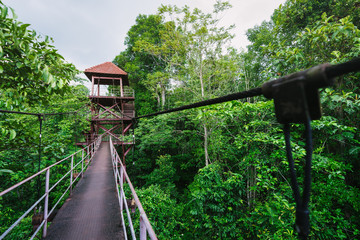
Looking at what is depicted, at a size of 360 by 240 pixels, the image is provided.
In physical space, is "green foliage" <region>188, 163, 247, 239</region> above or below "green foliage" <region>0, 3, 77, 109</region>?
below

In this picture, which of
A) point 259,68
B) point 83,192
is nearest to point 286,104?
point 83,192

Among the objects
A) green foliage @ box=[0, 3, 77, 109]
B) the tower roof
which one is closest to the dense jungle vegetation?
green foliage @ box=[0, 3, 77, 109]

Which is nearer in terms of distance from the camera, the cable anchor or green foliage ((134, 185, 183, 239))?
the cable anchor

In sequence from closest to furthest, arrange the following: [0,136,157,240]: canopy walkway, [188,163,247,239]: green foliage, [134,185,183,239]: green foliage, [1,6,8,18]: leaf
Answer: [1,6,8,18]: leaf, [0,136,157,240]: canopy walkway, [188,163,247,239]: green foliage, [134,185,183,239]: green foliage

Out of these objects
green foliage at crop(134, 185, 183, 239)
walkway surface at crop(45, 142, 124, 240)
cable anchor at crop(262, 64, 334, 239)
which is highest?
cable anchor at crop(262, 64, 334, 239)

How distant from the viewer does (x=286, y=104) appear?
581mm

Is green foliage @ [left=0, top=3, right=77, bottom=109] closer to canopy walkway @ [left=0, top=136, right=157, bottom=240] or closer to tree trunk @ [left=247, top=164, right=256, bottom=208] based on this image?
canopy walkway @ [left=0, top=136, right=157, bottom=240]

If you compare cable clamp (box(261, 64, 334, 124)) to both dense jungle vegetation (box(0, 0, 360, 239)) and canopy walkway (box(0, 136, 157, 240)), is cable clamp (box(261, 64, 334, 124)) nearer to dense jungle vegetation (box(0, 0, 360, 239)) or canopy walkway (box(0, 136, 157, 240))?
canopy walkway (box(0, 136, 157, 240))

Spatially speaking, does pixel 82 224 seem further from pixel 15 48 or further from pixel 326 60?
pixel 326 60

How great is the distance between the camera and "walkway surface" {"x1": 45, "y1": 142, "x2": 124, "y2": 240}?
2.55 m

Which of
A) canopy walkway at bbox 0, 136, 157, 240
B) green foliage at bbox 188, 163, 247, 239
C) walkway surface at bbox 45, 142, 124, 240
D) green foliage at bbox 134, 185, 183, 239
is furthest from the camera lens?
green foliage at bbox 134, 185, 183, 239

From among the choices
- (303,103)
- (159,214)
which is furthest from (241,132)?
(303,103)

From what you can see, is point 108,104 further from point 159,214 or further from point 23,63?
point 23,63

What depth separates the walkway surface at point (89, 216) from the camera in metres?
2.55
